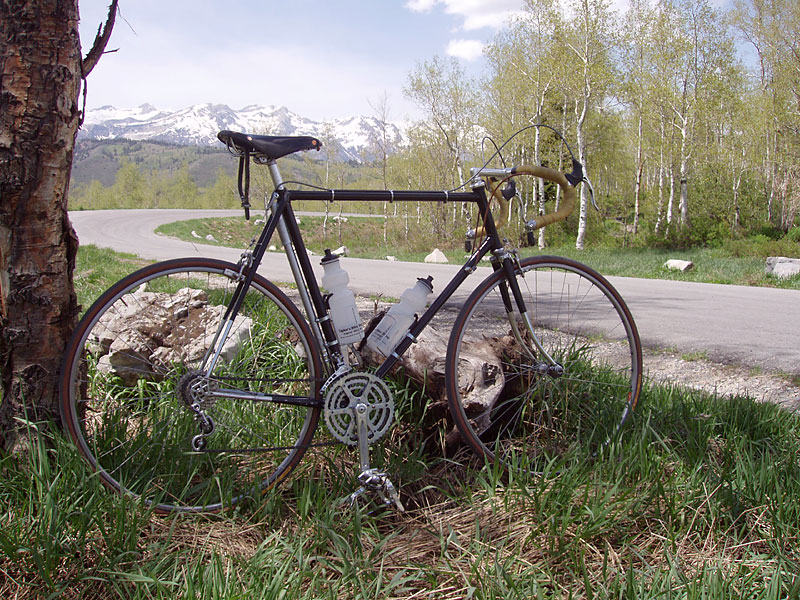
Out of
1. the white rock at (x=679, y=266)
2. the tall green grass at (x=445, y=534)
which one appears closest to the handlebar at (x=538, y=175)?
the tall green grass at (x=445, y=534)

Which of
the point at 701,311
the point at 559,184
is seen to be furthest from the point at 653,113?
the point at 559,184

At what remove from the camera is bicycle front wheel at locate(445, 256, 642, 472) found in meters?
2.64

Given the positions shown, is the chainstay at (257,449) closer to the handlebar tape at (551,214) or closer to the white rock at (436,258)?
the handlebar tape at (551,214)

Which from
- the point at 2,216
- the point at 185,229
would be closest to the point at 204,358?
the point at 2,216

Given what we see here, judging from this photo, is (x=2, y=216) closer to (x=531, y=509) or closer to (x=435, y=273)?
(x=531, y=509)

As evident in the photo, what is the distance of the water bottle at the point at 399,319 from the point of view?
103 inches

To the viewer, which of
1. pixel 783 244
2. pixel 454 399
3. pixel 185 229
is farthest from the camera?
pixel 185 229

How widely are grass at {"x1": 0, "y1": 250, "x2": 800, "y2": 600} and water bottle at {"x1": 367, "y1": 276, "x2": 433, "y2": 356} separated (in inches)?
18.8

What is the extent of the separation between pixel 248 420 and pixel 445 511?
38.2 inches

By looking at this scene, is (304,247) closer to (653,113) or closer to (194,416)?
(194,416)

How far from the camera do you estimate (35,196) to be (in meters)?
2.26

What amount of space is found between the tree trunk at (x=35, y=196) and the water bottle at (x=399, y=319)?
50.7 inches

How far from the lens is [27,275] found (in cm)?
228

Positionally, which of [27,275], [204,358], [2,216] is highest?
[2,216]
